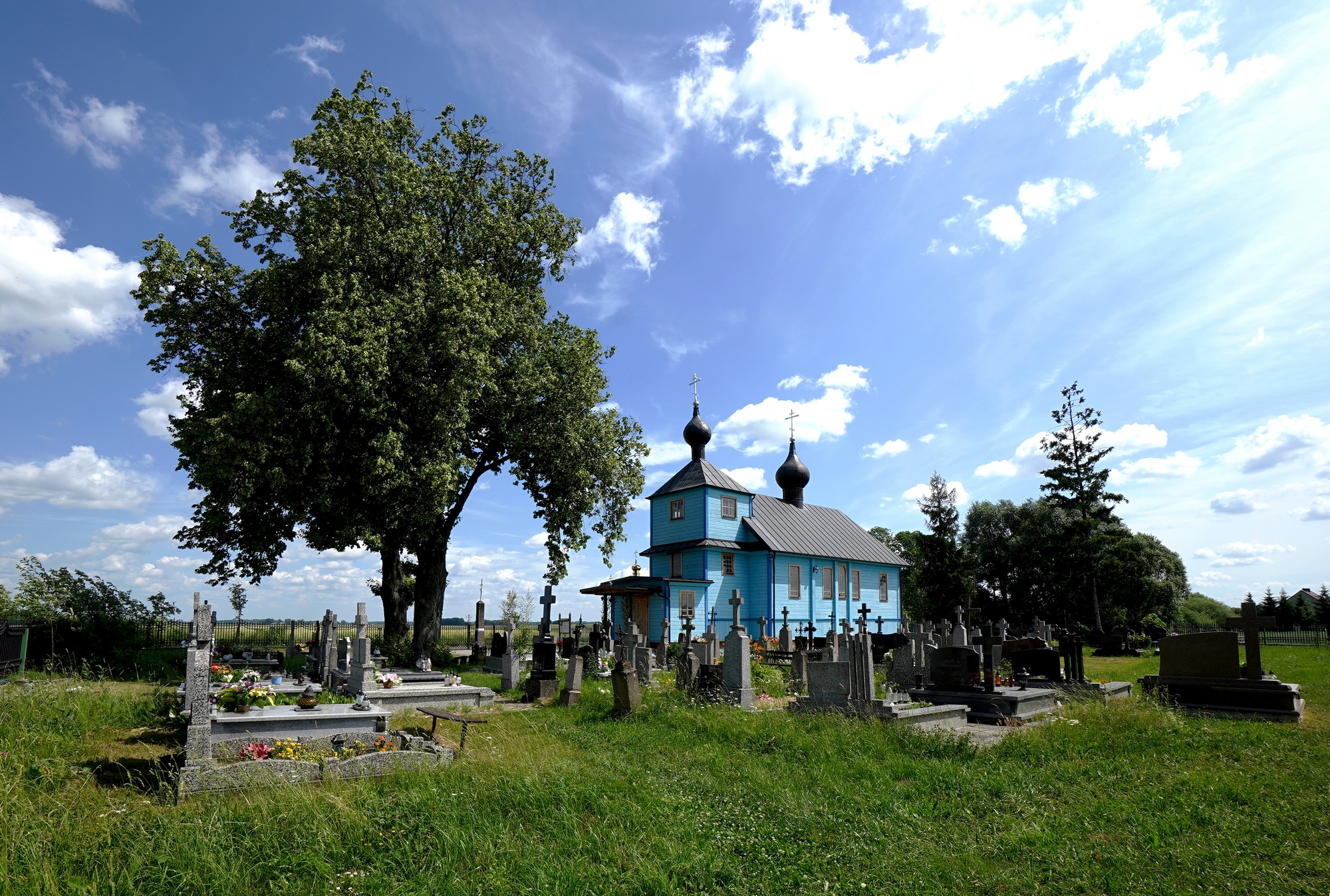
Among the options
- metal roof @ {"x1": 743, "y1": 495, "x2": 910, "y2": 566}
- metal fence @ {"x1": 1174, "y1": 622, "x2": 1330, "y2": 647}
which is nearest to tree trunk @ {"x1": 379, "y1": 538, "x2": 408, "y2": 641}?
metal roof @ {"x1": 743, "y1": 495, "x2": 910, "y2": 566}

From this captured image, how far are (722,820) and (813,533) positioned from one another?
29858 millimetres

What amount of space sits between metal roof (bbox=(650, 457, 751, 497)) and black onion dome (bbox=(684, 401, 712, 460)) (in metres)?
0.40

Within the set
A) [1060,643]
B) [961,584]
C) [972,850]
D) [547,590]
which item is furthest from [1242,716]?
[961,584]

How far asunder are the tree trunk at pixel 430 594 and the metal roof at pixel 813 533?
14.4 m

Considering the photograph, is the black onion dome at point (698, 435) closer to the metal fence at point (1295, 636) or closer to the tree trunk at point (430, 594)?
the tree trunk at point (430, 594)

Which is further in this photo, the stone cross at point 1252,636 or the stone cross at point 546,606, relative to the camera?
the stone cross at point 546,606

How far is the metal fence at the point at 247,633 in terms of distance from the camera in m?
23.7

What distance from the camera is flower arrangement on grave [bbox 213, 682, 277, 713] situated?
371 inches

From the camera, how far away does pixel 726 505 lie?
31.5 meters

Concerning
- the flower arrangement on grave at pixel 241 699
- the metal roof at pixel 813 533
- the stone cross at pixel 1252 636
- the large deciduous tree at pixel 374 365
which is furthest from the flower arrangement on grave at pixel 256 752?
the metal roof at pixel 813 533

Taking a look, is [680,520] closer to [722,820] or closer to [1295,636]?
[722,820]

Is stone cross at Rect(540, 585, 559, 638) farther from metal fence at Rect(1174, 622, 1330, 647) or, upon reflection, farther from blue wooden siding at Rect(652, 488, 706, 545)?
metal fence at Rect(1174, 622, 1330, 647)

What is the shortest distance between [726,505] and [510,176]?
53.3 feet

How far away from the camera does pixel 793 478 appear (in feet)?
124
